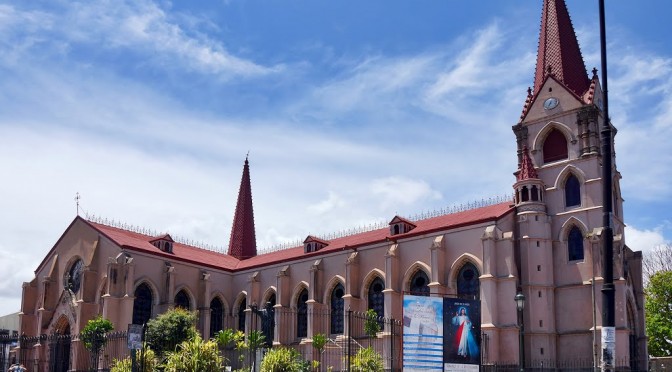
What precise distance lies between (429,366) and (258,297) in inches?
1105

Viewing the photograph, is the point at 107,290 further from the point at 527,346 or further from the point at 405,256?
the point at 527,346

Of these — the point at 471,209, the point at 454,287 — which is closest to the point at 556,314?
the point at 454,287

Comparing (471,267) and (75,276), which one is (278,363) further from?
(75,276)

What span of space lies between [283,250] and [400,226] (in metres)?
15.2

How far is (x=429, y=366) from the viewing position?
30.1 m

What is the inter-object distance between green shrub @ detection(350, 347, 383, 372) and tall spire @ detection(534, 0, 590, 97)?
872 inches

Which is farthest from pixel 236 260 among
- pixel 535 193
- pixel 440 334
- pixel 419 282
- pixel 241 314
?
pixel 440 334

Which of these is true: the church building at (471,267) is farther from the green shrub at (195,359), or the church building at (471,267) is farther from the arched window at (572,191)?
the green shrub at (195,359)

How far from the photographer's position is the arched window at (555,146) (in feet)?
150

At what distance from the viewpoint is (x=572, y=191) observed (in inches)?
1750

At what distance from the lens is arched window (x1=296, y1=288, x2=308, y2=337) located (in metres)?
52.6

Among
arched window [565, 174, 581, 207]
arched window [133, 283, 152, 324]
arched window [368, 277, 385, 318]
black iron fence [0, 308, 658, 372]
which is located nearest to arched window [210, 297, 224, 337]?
black iron fence [0, 308, 658, 372]

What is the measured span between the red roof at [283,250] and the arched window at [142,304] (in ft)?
9.01

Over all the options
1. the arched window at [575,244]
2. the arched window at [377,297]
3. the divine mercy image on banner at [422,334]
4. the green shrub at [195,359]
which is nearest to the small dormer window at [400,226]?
the arched window at [377,297]
